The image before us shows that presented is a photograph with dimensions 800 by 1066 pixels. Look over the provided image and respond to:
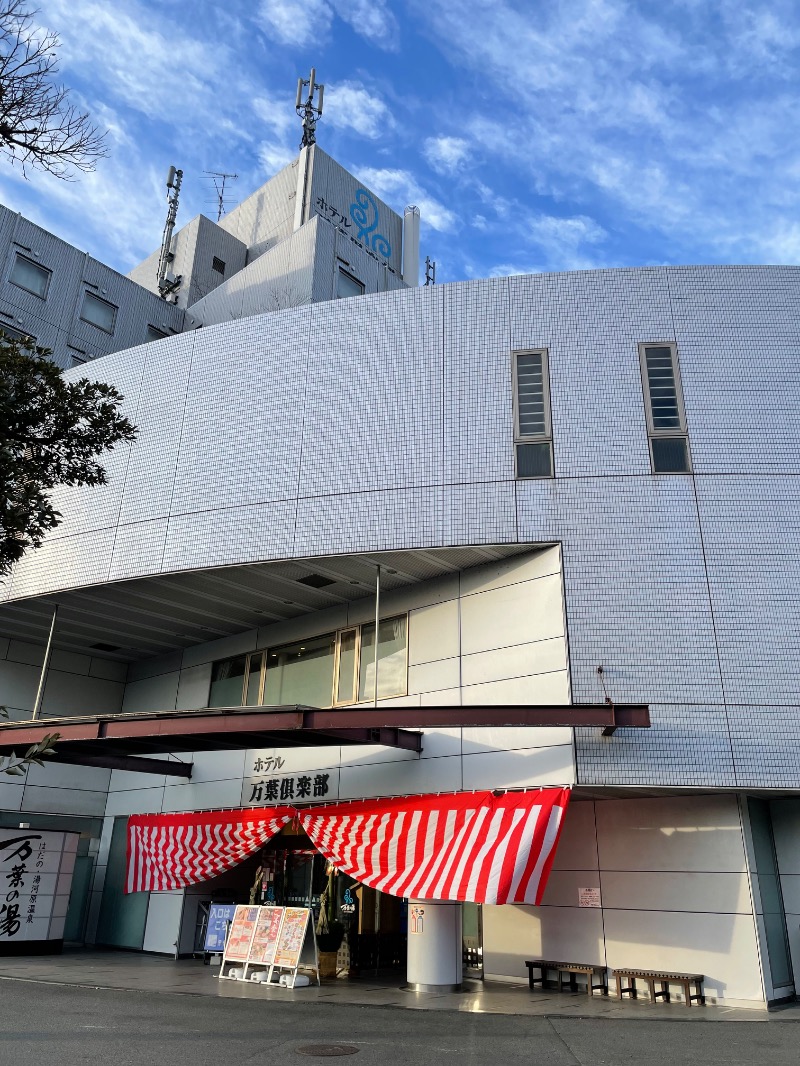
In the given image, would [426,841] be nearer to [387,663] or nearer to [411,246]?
[387,663]

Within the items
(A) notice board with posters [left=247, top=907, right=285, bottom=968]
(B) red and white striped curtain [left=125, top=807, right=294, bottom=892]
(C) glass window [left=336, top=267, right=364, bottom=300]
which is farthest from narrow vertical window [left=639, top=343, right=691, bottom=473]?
(C) glass window [left=336, top=267, right=364, bottom=300]

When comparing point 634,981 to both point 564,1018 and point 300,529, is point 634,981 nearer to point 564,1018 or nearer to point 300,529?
point 564,1018

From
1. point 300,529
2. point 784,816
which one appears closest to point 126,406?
point 300,529

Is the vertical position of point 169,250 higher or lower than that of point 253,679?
higher

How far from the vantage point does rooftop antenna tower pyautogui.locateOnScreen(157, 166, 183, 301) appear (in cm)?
3047

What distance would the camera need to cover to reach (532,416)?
45.5ft

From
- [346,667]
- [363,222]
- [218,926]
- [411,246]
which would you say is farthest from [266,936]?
[411,246]

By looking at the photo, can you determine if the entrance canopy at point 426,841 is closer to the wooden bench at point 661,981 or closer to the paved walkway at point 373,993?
the paved walkway at point 373,993

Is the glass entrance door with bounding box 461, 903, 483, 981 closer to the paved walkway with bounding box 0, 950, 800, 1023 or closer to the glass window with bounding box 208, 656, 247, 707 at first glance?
the paved walkway with bounding box 0, 950, 800, 1023

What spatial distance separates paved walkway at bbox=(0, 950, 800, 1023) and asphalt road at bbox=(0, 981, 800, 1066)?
51 cm

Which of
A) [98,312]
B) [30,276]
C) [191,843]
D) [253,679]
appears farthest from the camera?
[98,312]

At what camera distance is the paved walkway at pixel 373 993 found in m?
10.8

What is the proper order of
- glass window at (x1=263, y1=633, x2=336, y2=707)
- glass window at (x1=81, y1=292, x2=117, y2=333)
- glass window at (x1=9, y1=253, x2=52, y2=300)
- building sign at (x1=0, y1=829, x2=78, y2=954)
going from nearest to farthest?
glass window at (x1=263, y1=633, x2=336, y2=707), building sign at (x1=0, y1=829, x2=78, y2=954), glass window at (x1=9, y1=253, x2=52, y2=300), glass window at (x1=81, y1=292, x2=117, y2=333)

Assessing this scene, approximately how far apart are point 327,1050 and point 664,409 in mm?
10332
